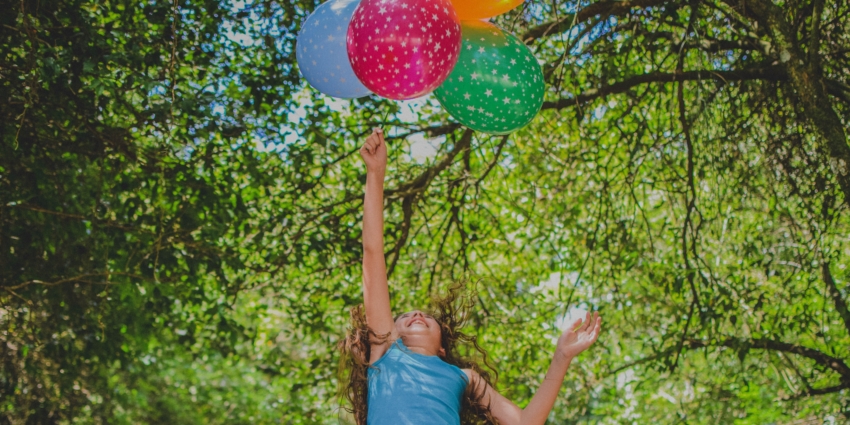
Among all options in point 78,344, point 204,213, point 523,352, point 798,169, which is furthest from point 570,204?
point 78,344

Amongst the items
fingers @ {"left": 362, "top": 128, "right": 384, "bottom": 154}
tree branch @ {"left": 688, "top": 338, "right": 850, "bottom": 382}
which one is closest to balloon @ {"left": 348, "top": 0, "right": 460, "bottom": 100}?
fingers @ {"left": 362, "top": 128, "right": 384, "bottom": 154}

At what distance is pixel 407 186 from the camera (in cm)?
516

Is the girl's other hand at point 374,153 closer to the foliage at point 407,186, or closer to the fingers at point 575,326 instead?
the fingers at point 575,326

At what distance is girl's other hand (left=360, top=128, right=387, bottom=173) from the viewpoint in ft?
8.35

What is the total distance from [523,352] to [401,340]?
362 centimetres

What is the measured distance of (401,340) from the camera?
8.59ft

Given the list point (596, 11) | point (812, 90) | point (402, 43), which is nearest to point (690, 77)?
point (596, 11)

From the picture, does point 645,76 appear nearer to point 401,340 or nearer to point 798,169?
point 798,169

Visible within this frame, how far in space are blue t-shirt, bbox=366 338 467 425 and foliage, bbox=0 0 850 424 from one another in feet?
5.13

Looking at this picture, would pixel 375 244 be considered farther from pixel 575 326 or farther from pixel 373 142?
pixel 575 326

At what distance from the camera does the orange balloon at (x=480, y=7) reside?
9.05 feet

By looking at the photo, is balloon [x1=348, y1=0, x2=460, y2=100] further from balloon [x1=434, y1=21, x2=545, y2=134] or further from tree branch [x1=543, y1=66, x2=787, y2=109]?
tree branch [x1=543, y1=66, x2=787, y2=109]

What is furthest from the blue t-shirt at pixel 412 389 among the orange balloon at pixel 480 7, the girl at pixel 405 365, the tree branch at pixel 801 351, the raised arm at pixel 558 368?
the tree branch at pixel 801 351

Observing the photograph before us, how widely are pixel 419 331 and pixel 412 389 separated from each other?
290 mm
